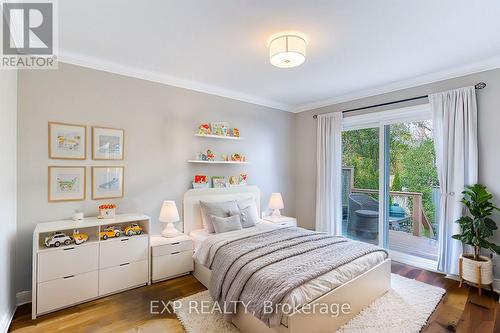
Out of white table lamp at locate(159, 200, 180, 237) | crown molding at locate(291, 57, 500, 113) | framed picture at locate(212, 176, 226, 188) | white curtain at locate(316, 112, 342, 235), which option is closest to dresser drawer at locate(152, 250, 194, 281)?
white table lamp at locate(159, 200, 180, 237)

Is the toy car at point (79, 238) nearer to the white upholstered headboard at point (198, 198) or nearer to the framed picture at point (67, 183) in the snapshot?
the framed picture at point (67, 183)

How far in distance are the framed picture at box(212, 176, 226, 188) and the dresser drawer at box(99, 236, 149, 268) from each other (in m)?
1.31

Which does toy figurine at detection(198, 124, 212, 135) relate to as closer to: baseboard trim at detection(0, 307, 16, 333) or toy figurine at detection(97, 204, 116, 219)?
toy figurine at detection(97, 204, 116, 219)

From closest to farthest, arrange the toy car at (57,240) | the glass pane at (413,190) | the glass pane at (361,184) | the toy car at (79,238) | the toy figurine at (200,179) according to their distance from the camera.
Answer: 1. the toy car at (57,240)
2. the toy car at (79,238)
3. the glass pane at (413,190)
4. the toy figurine at (200,179)
5. the glass pane at (361,184)

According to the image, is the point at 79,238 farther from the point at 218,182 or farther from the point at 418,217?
the point at 418,217

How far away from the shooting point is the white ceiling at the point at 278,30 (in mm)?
1972

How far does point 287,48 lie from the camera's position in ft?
7.51

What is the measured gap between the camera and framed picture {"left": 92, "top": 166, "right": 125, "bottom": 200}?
2.94 meters

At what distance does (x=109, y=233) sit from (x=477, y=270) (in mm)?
4018

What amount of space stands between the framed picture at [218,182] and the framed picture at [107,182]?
1.29 m

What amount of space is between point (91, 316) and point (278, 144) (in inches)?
146

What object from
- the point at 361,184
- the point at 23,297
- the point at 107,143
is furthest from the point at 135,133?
the point at 361,184

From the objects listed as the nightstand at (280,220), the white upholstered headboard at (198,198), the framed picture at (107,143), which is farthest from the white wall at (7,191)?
the nightstand at (280,220)

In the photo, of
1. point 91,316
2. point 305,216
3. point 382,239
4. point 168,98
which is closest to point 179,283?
point 91,316
